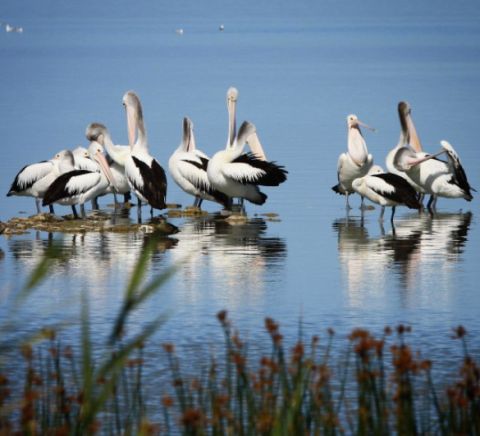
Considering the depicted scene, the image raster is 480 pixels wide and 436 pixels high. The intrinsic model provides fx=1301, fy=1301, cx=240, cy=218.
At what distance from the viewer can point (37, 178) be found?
13.2 metres

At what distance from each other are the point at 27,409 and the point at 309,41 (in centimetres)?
5865

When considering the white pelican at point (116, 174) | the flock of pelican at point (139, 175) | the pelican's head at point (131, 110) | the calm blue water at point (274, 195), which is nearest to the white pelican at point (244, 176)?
the flock of pelican at point (139, 175)

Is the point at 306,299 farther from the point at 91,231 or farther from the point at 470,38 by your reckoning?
the point at 470,38

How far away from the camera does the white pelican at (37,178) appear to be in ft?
43.1

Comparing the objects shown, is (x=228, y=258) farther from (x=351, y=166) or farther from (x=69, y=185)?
(x=351, y=166)

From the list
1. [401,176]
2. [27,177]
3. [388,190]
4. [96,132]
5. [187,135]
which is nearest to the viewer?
[388,190]

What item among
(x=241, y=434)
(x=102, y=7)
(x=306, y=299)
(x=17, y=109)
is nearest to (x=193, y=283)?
(x=306, y=299)

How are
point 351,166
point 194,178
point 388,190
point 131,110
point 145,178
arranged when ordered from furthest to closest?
point 131,110
point 351,166
point 194,178
point 145,178
point 388,190

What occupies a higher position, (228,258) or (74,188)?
(74,188)

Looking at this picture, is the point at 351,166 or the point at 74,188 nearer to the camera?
the point at 74,188

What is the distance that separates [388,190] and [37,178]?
11.7ft

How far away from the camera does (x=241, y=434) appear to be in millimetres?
4242

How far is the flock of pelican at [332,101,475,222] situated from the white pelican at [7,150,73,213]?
9.88 feet

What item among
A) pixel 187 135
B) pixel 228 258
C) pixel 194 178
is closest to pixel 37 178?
pixel 194 178
